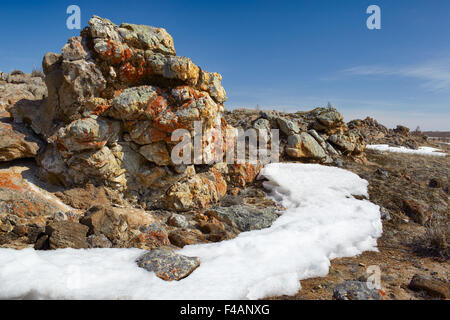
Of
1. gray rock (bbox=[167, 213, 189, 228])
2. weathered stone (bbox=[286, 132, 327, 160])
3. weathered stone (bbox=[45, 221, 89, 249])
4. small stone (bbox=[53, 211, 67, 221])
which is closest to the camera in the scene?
weathered stone (bbox=[45, 221, 89, 249])

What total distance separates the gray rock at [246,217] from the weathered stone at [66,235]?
4204 millimetres

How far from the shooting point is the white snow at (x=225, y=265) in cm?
430

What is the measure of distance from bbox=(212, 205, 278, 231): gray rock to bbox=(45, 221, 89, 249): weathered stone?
4.20 metres

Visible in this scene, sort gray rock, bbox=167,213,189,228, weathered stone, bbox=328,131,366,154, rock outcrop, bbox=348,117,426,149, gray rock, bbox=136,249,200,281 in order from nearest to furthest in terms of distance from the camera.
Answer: gray rock, bbox=136,249,200,281 < gray rock, bbox=167,213,189,228 < weathered stone, bbox=328,131,366,154 < rock outcrop, bbox=348,117,426,149

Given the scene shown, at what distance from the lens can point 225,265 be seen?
5.64 metres

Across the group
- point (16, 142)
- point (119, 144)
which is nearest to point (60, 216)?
point (119, 144)

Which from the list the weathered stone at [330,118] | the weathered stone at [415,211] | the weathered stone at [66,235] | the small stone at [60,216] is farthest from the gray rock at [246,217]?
the weathered stone at [330,118]

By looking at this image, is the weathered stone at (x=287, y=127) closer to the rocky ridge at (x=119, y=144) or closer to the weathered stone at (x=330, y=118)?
the weathered stone at (x=330, y=118)

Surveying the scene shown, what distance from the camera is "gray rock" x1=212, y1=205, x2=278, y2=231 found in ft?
27.1

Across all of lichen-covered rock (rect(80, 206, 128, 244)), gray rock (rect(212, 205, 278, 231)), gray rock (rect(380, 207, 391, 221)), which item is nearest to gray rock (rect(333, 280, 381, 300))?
gray rock (rect(212, 205, 278, 231))

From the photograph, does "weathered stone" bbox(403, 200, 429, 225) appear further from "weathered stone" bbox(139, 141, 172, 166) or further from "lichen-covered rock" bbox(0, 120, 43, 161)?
"lichen-covered rock" bbox(0, 120, 43, 161)

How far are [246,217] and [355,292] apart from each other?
4388 mm

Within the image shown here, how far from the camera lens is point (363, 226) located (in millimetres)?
8828
